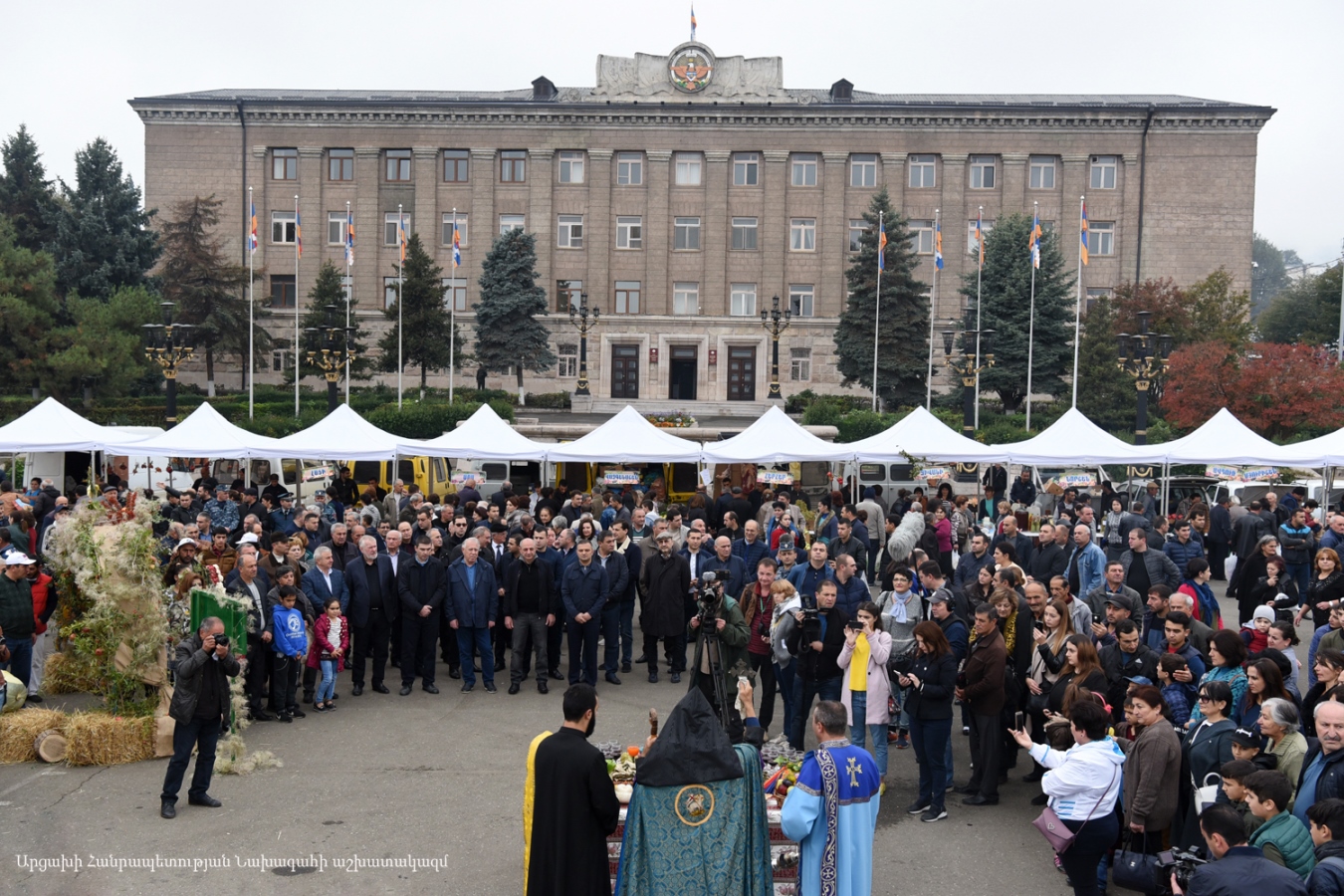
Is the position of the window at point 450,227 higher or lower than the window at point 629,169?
lower

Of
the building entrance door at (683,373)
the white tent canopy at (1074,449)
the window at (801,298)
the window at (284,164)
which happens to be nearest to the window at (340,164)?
the window at (284,164)

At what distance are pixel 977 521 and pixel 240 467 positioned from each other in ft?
53.5

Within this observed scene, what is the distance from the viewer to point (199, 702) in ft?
26.1

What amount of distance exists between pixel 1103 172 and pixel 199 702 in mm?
59103

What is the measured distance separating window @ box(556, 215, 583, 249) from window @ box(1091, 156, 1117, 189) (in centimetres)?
2709

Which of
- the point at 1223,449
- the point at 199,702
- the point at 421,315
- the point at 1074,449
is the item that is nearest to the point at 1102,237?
the point at 421,315

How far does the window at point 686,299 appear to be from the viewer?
5997cm

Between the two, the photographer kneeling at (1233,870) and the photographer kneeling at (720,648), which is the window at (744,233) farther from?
the photographer kneeling at (1233,870)

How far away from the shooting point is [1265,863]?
15.0 ft

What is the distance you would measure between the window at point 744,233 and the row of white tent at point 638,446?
39.8 metres

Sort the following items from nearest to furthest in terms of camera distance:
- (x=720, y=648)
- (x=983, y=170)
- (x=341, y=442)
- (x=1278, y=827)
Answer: (x=1278, y=827), (x=720, y=648), (x=341, y=442), (x=983, y=170)

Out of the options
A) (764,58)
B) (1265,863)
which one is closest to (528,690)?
(1265,863)

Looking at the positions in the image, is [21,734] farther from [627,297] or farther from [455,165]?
[455,165]

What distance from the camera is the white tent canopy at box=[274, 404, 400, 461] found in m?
19.4
